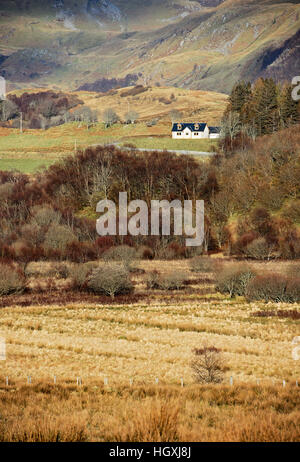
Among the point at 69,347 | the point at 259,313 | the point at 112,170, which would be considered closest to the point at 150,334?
the point at 69,347

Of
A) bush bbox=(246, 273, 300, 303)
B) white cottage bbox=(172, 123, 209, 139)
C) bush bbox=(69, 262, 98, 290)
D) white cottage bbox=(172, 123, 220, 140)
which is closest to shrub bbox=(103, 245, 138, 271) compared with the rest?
bush bbox=(69, 262, 98, 290)

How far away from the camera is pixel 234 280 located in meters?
44.8

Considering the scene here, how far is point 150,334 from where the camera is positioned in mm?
29891

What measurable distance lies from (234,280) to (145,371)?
24.9 meters

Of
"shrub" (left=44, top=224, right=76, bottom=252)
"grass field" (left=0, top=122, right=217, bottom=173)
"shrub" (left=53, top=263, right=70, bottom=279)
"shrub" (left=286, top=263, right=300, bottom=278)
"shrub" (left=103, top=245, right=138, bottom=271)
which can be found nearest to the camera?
"shrub" (left=286, top=263, right=300, bottom=278)

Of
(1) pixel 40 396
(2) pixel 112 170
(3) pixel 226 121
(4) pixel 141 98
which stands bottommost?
(1) pixel 40 396

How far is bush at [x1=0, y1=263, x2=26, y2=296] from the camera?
4584cm

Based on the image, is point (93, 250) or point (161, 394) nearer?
point (161, 394)

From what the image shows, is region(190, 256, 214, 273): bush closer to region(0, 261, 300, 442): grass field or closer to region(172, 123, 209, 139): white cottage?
region(0, 261, 300, 442): grass field

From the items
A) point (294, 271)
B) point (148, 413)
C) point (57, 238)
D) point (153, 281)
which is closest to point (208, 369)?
point (148, 413)

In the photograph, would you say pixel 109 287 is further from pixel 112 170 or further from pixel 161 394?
pixel 112 170

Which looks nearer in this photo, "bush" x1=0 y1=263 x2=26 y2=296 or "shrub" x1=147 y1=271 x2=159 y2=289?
"bush" x1=0 y1=263 x2=26 y2=296

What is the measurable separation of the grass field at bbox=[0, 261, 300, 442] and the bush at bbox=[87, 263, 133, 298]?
7.41 ft

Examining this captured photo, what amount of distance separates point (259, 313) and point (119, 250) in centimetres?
2347
